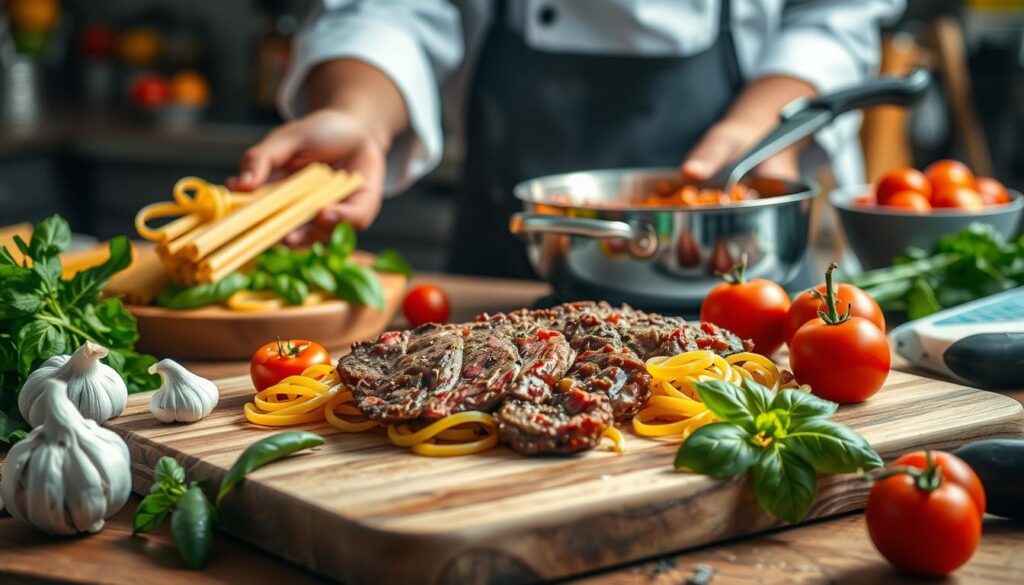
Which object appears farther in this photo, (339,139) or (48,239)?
(339,139)

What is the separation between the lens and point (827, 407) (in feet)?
4.46

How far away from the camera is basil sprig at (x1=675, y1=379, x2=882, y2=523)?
1303 millimetres

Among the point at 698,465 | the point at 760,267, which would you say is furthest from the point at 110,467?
the point at 760,267

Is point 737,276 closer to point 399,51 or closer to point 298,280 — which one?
point 298,280

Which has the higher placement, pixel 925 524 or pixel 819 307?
pixel 819 307

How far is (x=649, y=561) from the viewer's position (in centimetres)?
128

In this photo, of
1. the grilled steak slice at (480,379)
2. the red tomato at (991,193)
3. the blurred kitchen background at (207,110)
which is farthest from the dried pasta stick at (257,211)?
the blurred kitchen background at (207,110)

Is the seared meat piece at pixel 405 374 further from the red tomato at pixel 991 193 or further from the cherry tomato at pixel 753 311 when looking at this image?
the red tomato at pixel 991 193

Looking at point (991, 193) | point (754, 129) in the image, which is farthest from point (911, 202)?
point (754, 129)

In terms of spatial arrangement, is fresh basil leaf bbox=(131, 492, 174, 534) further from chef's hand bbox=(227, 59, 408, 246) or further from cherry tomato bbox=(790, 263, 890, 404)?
chef's hand bbox=(227, 59, 408, 246)

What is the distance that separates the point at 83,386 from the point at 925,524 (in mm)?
952

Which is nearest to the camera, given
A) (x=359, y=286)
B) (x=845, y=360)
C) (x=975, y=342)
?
(x=845, y=360)

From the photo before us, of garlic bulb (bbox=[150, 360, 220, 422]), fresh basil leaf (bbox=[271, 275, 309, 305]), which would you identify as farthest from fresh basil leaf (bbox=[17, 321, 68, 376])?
fresh basil leaf (bbox=[271, 275, 309, 305])

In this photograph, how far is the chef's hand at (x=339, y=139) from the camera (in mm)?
2322
